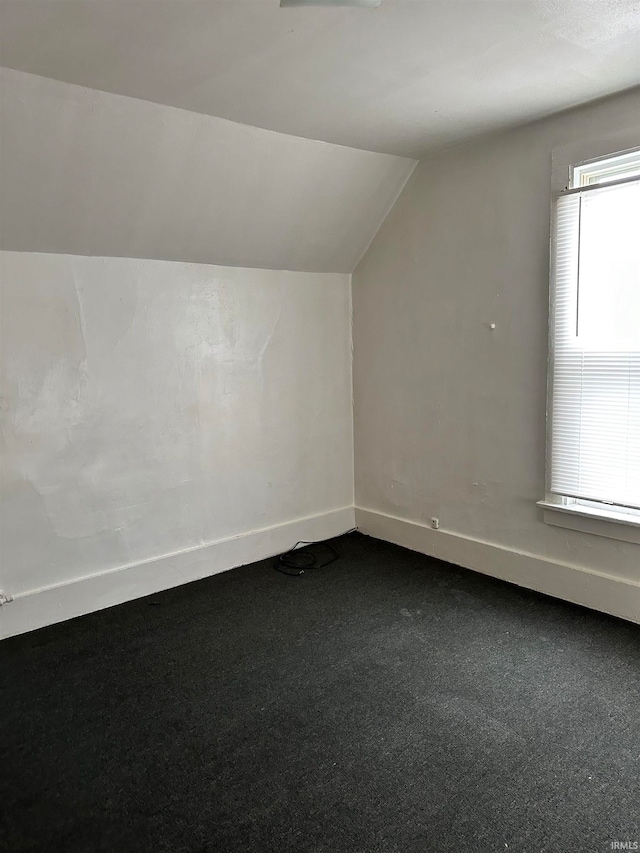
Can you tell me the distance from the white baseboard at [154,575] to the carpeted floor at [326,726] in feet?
0.28

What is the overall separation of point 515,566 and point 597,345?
4.14 ft

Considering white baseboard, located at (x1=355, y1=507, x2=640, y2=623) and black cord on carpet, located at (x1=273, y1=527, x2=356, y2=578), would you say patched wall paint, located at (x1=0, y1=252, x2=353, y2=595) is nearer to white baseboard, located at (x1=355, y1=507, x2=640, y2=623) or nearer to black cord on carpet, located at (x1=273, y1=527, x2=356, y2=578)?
black cord on carpet, located at (x1=273, y1=527, x2=356, y2=578)

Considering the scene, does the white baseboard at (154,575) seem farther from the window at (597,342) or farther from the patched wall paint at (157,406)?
the window at (597,342)

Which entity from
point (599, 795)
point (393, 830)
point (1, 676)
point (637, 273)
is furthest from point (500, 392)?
point (1, 676)

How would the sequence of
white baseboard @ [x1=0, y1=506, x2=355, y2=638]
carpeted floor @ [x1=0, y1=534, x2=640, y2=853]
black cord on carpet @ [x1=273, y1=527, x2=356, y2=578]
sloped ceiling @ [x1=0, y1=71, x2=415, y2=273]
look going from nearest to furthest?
carpeted floor @ [x1=0, y1=534, x2=640, y2=853] → sloped ceiling @ [x1=0, y1=71, x2=415, y2=273] → white baseboard @ [x1=0, y1=506, x2=355, y2=638] → black cord on carpet @ [x1=273, y1=527, x2=356, y2=578]

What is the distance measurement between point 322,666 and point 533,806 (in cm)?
104

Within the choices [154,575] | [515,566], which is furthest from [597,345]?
[154,575]

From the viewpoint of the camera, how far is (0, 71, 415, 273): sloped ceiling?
2506 mm

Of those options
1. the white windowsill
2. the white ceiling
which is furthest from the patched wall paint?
the white windowsill

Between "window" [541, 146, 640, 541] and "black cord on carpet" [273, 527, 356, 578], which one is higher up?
"window" [541, 146, 640, 541]

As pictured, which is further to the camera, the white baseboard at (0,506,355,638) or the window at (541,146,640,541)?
the white baseboard at (0,506,355,638)

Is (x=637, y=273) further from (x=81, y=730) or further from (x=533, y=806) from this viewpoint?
(x=81, y=730)

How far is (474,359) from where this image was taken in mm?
3486

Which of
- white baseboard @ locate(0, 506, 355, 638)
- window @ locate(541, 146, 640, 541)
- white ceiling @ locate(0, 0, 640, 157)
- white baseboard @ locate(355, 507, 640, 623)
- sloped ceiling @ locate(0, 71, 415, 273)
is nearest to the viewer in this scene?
white ceiling @ locate(0, 0, 640, 157)
